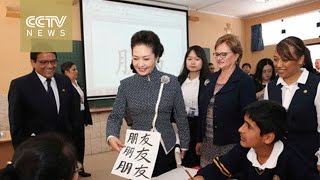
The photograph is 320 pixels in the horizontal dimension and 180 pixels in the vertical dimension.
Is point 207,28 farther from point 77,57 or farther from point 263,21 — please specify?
point 77,57

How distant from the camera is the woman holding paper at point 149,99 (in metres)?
1.45

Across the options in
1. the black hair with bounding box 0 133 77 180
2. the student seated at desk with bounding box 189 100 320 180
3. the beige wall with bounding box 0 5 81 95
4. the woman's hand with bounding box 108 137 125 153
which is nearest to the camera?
the black hair with bounding box 0 133 77 180

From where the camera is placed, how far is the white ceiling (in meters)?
6.16

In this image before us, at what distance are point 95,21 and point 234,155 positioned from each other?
4197 millimetres

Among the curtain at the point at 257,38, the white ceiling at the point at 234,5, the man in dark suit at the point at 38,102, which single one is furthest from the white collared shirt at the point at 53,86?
the curtain at the point at 257,38

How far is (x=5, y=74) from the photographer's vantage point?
4430 mm

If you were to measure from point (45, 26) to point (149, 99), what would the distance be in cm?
120

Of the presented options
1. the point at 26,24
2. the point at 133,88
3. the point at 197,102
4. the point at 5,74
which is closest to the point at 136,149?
the point at 133,88

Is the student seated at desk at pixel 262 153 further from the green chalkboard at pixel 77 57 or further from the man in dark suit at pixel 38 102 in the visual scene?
the green chalkboard at pixel 77 57

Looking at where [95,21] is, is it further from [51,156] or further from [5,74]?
[51,156]

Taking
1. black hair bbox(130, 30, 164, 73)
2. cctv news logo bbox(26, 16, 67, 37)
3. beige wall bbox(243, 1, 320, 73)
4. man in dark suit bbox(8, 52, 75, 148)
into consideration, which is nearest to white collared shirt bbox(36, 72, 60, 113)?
man in dark suit bbox(8, 52, 75, 148)

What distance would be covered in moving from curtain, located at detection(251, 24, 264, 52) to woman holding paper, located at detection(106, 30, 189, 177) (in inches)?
256

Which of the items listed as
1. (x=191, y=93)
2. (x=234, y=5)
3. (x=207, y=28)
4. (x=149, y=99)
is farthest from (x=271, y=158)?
(x=207, y=28)

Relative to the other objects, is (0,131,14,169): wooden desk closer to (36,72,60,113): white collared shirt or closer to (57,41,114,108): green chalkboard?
(57,41,114,108): green chalkboard
